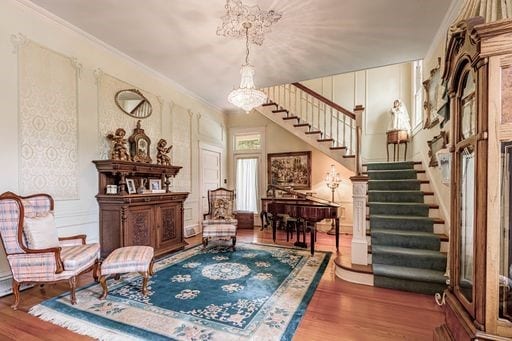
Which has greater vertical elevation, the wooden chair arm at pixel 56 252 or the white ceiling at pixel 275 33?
the white ceiling at pixel 275 33

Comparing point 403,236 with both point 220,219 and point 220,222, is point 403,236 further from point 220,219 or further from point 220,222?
point 220,219

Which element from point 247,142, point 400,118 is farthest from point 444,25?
point 247,142

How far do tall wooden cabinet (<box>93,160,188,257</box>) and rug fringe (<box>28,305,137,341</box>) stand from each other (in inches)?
47.9

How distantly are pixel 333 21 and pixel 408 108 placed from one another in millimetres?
3588

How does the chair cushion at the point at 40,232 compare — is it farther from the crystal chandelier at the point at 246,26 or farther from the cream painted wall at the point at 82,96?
the crystal chandelier at the point at 246,26

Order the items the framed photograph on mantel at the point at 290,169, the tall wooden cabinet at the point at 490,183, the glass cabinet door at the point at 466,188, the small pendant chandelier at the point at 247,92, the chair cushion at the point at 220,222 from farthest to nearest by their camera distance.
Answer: the framed photograph on mantel at the point at 290,169 < the chair cushion at the point at 220,222 < the small pendant chandelier at the point at 247,92 < the glass cabinet door at the point at 466,188 < the tall wooden cabinet at the point at 490,183

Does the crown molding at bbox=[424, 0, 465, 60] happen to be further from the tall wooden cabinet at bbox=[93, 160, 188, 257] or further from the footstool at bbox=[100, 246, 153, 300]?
the tall wooden cabinet at bbox=[93, 160, 188, 257]

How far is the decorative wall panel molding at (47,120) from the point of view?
2.86 meters

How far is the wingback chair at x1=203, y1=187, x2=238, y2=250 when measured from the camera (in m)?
4.45

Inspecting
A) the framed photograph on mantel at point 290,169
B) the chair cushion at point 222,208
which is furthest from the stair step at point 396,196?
the chair cushion at point 222,208

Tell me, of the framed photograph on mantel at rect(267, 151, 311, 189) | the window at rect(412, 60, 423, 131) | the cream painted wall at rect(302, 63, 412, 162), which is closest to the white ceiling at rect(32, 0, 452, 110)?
the window at rect(412, 60, 423, 131)

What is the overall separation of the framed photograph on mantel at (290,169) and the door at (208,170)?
140 cm

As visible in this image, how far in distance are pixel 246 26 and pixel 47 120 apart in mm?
2695

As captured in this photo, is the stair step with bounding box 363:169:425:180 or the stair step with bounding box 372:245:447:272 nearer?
the stair step with bounding box 372:245:447:272
